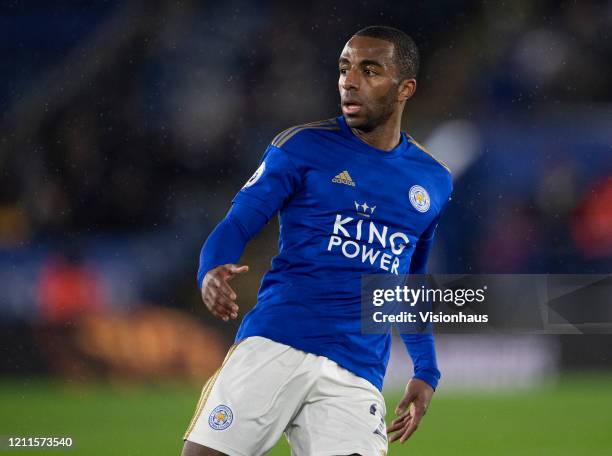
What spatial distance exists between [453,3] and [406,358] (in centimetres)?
454

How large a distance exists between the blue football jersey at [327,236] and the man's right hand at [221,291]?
1.07 ft

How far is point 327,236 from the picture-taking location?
282cm

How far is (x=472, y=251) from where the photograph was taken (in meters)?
9.28

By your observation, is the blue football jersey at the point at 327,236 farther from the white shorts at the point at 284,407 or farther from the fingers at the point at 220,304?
the fingers at the point at 220,304

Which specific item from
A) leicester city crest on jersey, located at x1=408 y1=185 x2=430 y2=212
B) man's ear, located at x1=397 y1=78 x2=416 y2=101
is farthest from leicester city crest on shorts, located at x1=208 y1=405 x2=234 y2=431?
man's ear, located at x1=397 y1=78 x2=416 y2=101

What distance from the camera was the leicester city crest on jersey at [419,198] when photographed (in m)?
2.98

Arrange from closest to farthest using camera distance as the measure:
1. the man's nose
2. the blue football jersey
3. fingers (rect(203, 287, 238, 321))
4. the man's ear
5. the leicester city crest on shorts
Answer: fingers (rect(203, 287, 238, 321)), the leicester city crest on shorts, the blue football jersey, the man's nose, the man's ear

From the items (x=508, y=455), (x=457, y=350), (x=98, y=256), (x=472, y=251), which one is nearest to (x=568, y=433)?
(x=508, y=455)

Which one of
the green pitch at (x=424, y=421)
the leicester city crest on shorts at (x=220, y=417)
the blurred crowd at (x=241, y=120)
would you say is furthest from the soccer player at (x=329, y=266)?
the blurred crowd at (x=241, y=120)

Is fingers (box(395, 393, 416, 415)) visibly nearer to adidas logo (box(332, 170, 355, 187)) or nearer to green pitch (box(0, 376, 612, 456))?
adidas logo (box(332, 170, 355, 187))

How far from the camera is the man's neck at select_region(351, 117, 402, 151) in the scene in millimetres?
3014

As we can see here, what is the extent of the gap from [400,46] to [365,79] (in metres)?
0.18

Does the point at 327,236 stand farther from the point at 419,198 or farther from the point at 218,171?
the point at 218,171

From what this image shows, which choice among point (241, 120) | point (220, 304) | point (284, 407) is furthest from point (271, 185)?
point (241, 120)
